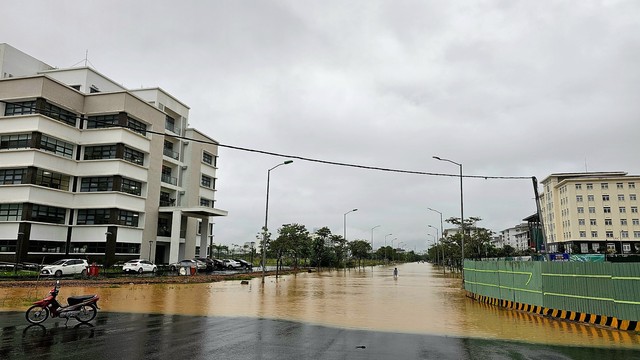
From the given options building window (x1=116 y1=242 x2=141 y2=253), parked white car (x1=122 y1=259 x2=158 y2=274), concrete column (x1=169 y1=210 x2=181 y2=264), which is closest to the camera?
parked white car (x1=122 y1=259 x2=158 y2=274)

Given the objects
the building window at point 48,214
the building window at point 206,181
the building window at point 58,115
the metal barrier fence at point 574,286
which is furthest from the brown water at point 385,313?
the building window at point 206,181

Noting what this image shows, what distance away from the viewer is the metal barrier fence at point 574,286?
13.8m

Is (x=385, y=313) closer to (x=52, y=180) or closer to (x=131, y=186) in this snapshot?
(x=131, y=186)

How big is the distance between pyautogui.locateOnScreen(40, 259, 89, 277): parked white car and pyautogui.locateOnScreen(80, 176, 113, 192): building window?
13.6 meters

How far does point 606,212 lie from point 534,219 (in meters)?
28.9

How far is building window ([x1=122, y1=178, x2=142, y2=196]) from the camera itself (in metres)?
53.1

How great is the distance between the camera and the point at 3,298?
2109 centimetres

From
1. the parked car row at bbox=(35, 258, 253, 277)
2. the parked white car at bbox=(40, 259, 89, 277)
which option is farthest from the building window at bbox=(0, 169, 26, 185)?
the parked white car at bbox=(40, 259, 89, 277)

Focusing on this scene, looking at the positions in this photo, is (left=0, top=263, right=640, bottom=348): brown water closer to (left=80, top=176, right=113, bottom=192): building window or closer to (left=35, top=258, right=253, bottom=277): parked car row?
(left=35, top=258, right=253, bottom=277): parked car row

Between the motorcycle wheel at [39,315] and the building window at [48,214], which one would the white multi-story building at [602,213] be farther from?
the motorcycle wheel at [39,315]

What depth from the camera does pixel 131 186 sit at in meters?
54.3

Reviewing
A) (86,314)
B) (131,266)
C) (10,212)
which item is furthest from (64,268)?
(86,314)

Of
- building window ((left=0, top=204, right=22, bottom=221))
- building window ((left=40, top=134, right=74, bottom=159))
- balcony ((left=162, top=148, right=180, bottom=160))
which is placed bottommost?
building window ((left=0, top=204, right=22, bottom=221))

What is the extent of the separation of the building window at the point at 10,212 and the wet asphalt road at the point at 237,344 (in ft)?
126
